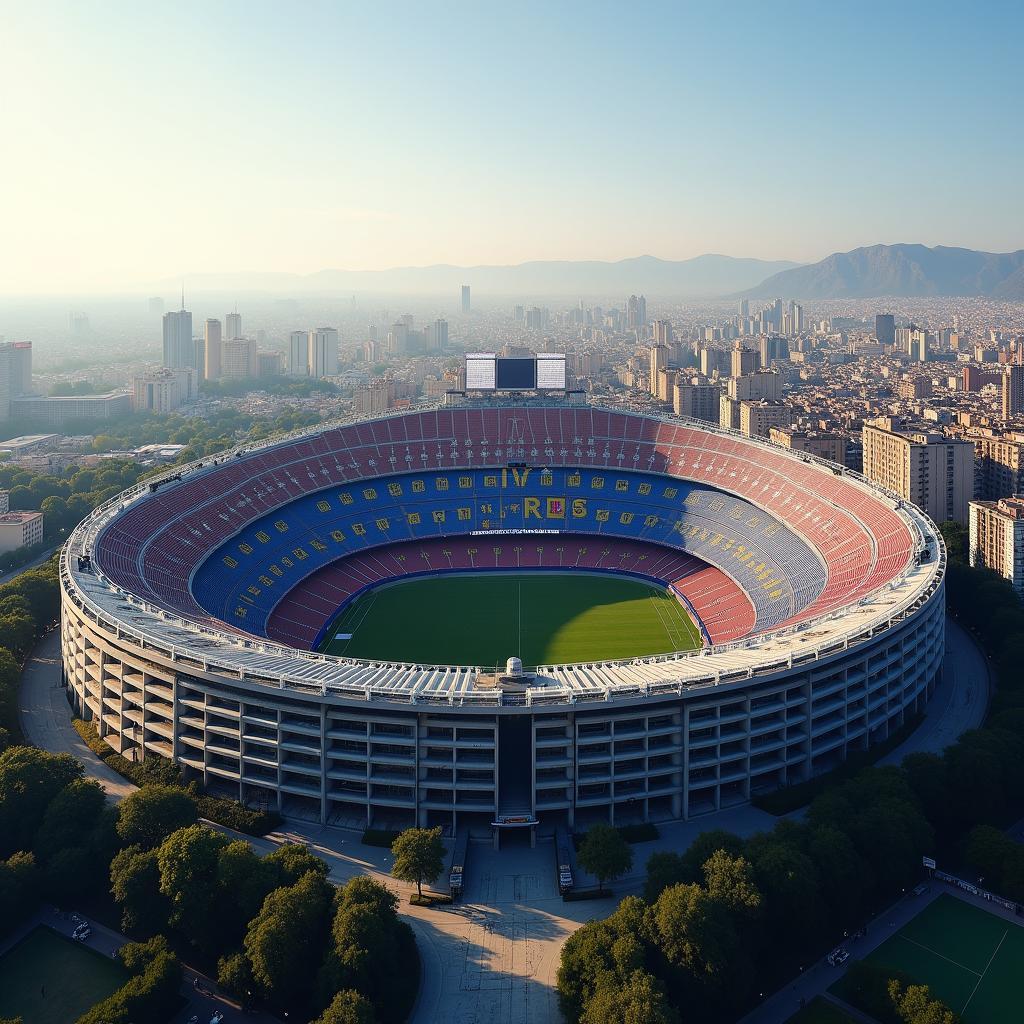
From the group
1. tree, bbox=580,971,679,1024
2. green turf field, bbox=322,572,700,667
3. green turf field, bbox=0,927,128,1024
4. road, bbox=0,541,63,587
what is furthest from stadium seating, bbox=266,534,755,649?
tree, bbox=580,971,679,1024

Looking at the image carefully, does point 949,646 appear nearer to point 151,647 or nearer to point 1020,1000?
point 1020,1000

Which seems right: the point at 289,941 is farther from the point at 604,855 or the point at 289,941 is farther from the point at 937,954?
the point at 937,954

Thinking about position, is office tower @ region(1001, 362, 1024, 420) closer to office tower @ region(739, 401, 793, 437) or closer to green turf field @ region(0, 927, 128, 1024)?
office tower @ region(739, 401, 793, 437)

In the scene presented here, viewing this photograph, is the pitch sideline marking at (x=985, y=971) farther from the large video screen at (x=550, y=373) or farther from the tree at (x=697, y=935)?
the large video screen at (x=550, y=373)

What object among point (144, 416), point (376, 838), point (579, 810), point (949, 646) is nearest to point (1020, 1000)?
point (579, 810)

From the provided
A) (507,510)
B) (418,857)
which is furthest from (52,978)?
(507,510)

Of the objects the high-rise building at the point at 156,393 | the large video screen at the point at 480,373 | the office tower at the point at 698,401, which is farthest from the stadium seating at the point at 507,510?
the high-rise building at the point at 156,393
